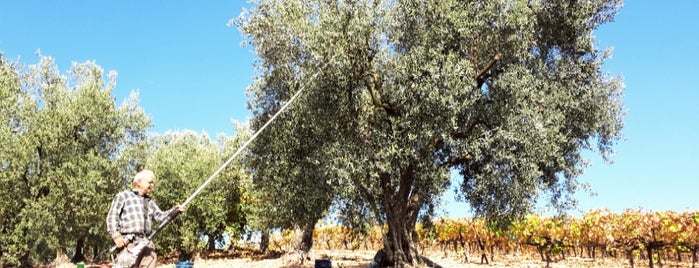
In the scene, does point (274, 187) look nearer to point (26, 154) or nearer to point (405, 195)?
point (405, 195)

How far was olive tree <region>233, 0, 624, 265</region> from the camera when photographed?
21453 mm

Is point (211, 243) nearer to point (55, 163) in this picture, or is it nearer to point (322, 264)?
point (55, 163)

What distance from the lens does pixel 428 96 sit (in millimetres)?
20594

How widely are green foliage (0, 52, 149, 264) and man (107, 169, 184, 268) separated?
99.9 feet

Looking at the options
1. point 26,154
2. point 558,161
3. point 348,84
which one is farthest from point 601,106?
point 26,154

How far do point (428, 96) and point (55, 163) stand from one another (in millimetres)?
29066

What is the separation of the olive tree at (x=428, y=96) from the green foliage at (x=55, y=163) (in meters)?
18.7

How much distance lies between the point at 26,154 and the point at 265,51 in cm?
2091

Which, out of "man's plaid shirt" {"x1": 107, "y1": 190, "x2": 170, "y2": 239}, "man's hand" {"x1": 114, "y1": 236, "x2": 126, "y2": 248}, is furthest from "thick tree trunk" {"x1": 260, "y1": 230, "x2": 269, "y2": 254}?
"man's hand" {"x1": 114, "y1": 236, "x2": 126, "y2": 248}

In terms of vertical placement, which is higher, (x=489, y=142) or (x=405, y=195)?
(x=489, y=142)

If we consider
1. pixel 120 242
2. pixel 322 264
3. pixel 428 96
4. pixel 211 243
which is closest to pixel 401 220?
pixel 322 264

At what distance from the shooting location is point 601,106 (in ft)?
87.0

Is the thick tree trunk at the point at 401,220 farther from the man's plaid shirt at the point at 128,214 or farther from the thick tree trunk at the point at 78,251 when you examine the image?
the thick tree trunk at the point at 78,251

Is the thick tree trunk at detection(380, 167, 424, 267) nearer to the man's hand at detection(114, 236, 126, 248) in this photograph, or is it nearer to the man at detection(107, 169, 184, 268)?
the man at detection(107, 169, 184, 268)
